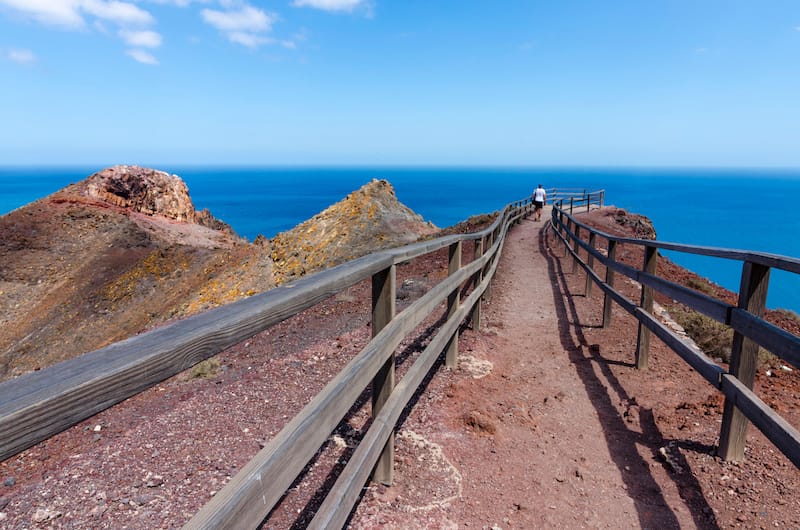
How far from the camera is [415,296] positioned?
8.70 meters

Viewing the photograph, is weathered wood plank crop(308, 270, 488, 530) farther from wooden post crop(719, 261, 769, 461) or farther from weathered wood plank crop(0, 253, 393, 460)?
wooden post crop(719, 261, 769, 461)

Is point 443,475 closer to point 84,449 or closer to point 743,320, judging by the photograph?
point 743,320

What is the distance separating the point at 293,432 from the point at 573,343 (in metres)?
5.73

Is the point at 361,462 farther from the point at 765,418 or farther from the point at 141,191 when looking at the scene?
the point at 141,191

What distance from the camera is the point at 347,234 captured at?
679 inches

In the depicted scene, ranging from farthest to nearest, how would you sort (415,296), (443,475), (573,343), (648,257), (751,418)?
(415,296)
(573,343)
(648,257)
(443,475)
(751,418)

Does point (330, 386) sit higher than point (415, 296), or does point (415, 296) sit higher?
point (330, 386)

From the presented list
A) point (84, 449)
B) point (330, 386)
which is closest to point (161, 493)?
point (84, 449)

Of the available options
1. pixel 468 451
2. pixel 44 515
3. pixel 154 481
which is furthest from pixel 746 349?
pixel 44 515

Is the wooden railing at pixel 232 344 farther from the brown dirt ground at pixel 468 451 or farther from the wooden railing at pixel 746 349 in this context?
the wooden railing at pixel 746 349

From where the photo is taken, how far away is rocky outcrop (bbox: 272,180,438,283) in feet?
54.2

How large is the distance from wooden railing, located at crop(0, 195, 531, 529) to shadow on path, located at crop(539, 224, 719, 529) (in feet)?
5.86

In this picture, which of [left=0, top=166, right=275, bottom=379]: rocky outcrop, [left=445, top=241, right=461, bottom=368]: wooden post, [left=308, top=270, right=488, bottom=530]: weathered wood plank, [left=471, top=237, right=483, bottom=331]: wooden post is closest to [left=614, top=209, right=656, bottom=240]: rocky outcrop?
[left=0, top=166, right=275, bottom=379]: rocky outcrop

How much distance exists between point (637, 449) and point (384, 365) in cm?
241
